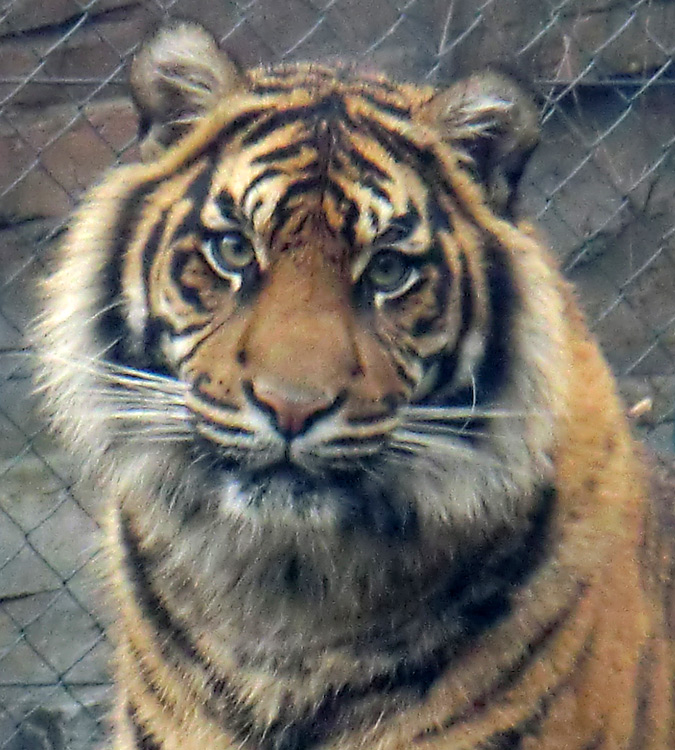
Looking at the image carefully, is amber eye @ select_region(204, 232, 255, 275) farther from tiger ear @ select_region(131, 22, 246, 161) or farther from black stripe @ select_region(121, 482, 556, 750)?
black stripe @ select_region(121, 482, 556, 750)

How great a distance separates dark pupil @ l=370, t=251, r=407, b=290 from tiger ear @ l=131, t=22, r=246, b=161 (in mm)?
302

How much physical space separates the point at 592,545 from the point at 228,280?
523 millimetres

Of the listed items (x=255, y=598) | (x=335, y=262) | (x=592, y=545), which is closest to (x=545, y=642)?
(x=592, y=545)

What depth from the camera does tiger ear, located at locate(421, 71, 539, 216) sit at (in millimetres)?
1146

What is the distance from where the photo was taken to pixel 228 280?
108cm

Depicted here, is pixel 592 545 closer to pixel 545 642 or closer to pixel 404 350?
pixel 545 642

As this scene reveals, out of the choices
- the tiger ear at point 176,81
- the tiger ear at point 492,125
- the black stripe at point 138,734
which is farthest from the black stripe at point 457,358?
the black stripe at point 138,734

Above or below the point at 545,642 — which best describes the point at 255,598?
above

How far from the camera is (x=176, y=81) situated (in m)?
1.19

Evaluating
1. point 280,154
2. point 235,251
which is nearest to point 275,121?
point 280,154

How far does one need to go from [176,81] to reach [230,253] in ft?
0.83

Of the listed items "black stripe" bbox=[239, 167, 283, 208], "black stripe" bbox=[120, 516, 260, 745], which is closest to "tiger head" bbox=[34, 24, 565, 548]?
"black stripe" bbox=[239, 167, 283, 208]

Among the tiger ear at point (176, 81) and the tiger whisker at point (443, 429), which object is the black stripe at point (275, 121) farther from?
the tiger whisker at point (443, 429)

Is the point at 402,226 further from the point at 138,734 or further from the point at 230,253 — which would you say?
the point at 138,734
